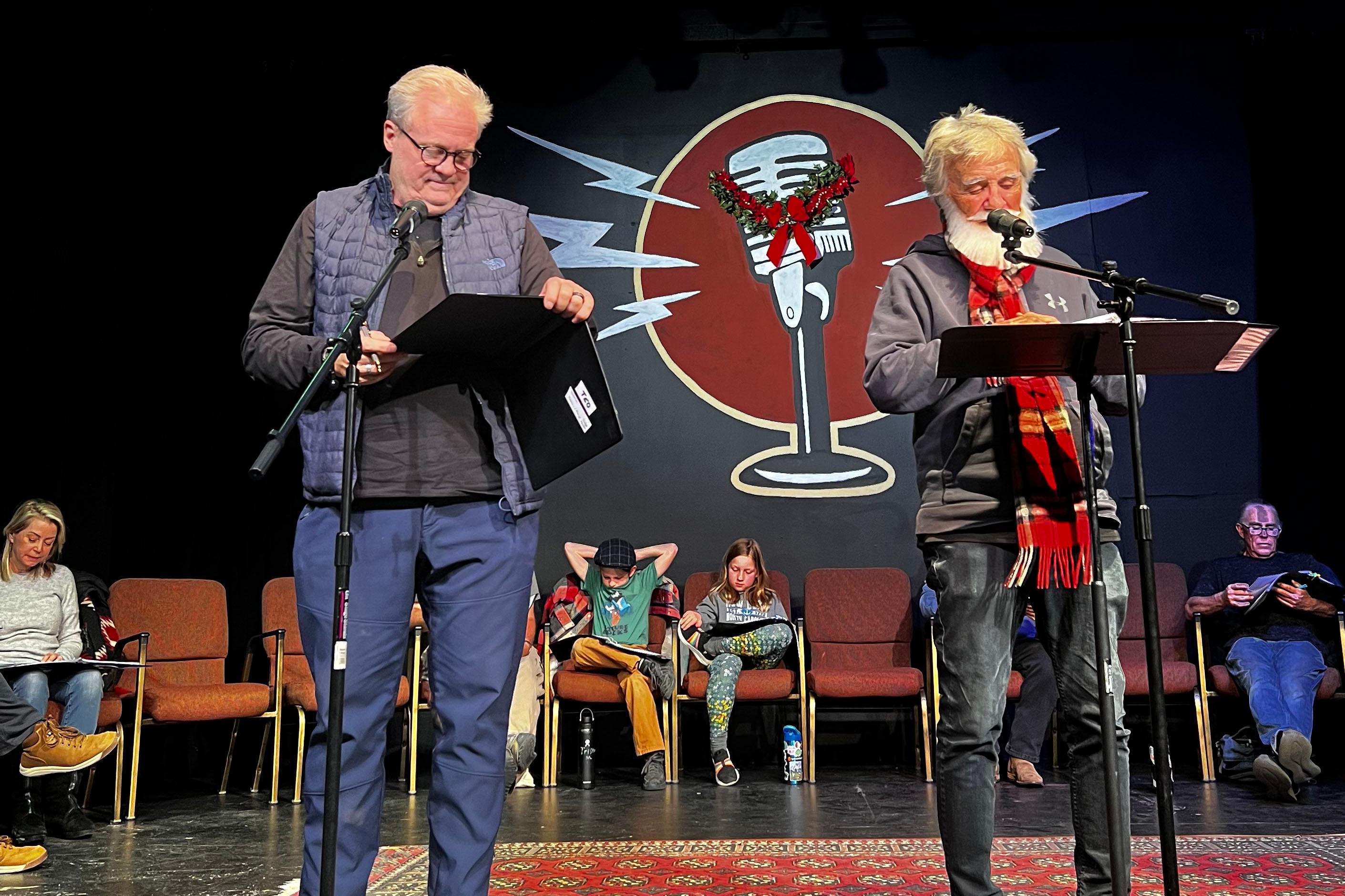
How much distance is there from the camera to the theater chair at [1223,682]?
15.8 feet

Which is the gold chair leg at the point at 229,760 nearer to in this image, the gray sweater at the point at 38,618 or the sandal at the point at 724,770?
the gray sweater at the point at 38,618

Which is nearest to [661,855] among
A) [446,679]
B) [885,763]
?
[446,679]

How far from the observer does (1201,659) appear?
5.01 m

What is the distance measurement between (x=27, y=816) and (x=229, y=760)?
123 centimetres

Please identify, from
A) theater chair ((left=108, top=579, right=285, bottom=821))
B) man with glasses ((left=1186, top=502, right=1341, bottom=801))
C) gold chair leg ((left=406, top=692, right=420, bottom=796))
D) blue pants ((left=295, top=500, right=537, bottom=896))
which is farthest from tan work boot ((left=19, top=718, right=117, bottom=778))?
man with glasses ((left=1186, top=502, right=1341, bottom=801))

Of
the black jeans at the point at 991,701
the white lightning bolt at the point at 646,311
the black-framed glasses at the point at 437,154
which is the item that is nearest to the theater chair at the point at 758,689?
the white lightning bolt at the point at 646,311

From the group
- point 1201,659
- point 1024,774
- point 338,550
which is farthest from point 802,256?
point 338,550

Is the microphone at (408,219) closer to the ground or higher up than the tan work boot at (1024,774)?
higher up

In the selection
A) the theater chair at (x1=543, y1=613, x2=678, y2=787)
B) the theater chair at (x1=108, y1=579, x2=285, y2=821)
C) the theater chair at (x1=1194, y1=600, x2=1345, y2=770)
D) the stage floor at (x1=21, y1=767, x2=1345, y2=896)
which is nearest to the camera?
the stage floor at (x1=21, y1=767, x2=1345, y2=896)

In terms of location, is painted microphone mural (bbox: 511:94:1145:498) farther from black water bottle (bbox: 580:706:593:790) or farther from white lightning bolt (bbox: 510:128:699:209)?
black water bottle (bbox: 580:706:593:790)

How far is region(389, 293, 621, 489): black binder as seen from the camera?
1788 mm

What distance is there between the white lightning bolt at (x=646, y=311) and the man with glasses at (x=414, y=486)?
4.39 meters

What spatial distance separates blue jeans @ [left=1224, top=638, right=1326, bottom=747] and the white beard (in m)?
3.34

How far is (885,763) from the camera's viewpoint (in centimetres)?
575
